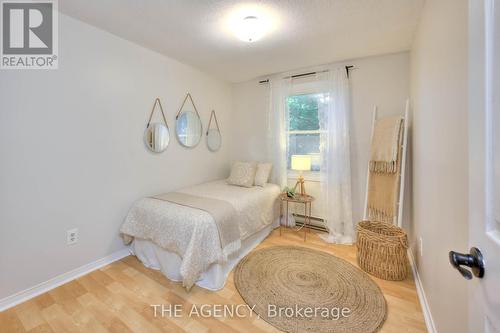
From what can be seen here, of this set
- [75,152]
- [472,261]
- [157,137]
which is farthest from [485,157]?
[157,137]

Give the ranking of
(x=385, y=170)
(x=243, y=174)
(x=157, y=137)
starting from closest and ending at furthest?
(x=385, y=170) → (x=157, y=137) → (x=243, y=174)

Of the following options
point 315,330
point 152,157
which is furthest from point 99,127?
point 315,330

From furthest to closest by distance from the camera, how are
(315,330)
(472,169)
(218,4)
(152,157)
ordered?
(152,157)
(218,4)
(315,330)
(472,169)

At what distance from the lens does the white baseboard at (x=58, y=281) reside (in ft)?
5.30

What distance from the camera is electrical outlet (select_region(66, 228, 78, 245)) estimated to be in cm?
192

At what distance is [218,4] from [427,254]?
2511 mm

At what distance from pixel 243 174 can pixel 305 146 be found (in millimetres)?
1014

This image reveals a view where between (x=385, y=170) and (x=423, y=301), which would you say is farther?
(x=385, y=170)

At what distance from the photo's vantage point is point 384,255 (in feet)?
6.29

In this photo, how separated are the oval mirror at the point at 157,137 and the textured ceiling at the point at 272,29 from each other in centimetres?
91

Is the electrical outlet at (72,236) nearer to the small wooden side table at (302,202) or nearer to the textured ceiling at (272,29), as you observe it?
the textured ceiling at (272,29)

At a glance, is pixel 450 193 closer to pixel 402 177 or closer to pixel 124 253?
pixel 402 177

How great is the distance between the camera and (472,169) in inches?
23.2

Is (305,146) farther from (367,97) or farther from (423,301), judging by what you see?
(423,301)
